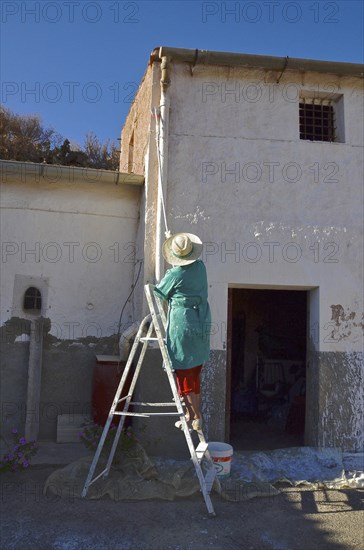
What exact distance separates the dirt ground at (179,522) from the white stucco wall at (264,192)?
2.01 meters

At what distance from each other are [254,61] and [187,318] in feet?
11.9

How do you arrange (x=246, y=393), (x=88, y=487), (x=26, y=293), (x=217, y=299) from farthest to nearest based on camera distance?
(x=246, y=393)
(x=26, y=293)
(x=217, y=299)
(x=88, y=487)

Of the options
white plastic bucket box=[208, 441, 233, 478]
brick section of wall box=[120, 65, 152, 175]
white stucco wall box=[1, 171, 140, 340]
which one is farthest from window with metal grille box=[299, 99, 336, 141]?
white plastic bucket box=[208, 441, 233, 478]

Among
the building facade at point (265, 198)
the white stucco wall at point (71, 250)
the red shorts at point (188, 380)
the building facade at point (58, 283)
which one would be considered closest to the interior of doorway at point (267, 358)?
the building facade at point (265, 198)

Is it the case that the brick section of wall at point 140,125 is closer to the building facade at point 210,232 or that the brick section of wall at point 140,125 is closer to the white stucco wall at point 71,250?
the building facade at point 210,232

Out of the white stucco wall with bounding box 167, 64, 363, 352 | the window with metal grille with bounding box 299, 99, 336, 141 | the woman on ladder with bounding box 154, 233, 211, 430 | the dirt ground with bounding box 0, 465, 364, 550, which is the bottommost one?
the dirt ground with bounding box 0, 465, 364, 550

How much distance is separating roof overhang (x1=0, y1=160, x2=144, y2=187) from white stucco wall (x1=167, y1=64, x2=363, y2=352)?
854 mm

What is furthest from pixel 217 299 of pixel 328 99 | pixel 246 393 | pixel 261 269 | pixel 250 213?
pixel 246 393

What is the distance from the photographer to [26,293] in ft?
23.0

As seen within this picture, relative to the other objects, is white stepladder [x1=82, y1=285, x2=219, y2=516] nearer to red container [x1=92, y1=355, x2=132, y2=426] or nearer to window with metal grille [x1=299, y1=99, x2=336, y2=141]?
red container [x1=92, y1=355, x2=132, y2=426]

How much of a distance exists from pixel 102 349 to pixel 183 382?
2175 millimetres

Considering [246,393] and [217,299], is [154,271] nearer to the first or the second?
[217,299]

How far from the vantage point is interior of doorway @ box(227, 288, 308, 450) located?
9.01 m

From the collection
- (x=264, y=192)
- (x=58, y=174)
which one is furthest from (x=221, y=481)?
(x=58, y=174)
